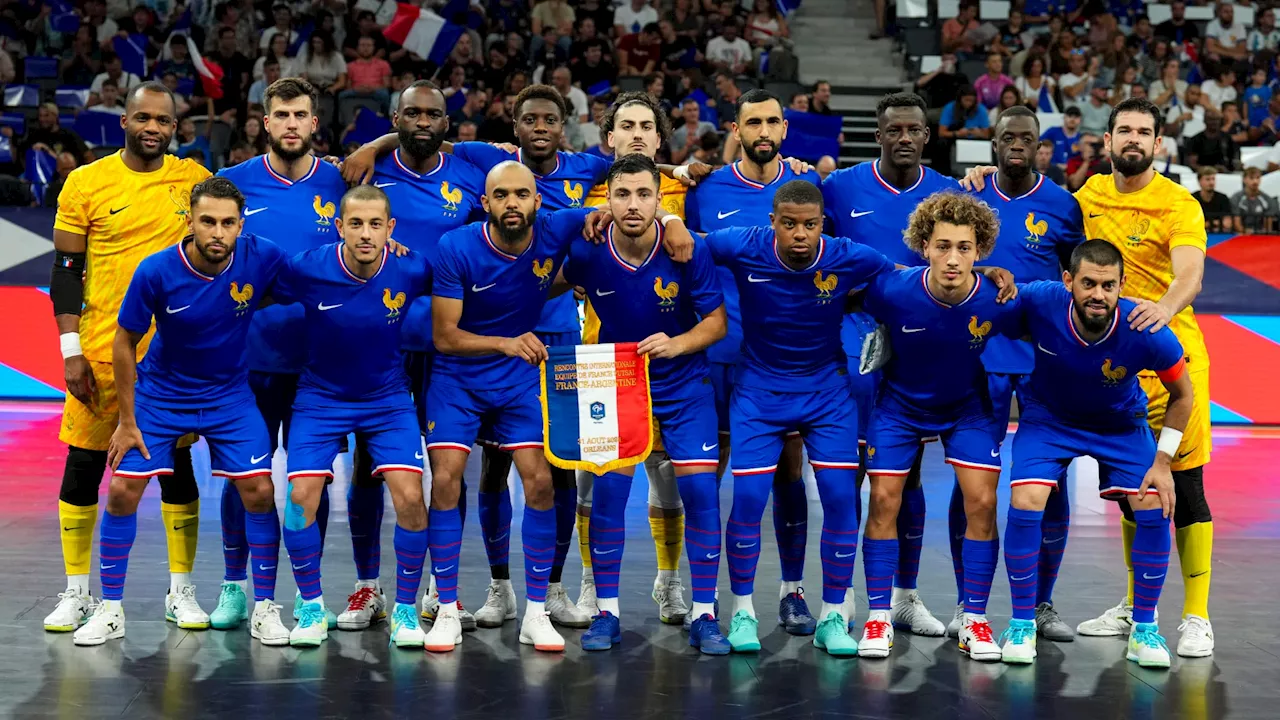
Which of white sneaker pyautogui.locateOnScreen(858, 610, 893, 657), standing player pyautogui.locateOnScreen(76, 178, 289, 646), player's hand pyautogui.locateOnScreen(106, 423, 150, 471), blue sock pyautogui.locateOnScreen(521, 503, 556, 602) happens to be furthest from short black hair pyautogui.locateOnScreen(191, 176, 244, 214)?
white sneaker pyautogui.locateOnScreen(858, 610, 893, 657)

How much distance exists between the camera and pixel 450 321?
5.60 meters

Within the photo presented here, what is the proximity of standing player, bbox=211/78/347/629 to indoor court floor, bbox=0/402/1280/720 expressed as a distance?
503 mm

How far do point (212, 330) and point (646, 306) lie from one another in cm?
177

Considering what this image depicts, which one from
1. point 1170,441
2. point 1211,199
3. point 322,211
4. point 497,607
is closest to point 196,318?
point 322,211

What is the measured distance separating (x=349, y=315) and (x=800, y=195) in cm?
189

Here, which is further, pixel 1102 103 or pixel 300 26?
pixel 300 26

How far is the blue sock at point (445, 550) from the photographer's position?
559 cm

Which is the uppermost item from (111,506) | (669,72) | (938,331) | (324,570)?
(669,72)

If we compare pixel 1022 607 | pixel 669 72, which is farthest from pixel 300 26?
pixel 1022 607

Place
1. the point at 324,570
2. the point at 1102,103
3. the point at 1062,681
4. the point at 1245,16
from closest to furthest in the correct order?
the point at 1062,681, the point at 324,570, the point at 1102,103, the point at 1245,16

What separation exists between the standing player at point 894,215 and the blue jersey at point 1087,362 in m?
0.67

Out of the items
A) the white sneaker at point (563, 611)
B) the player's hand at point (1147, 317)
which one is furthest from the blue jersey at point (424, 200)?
the player's hand at point (1147, 317)

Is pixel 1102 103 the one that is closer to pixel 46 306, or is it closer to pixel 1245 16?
pixel 1245 16

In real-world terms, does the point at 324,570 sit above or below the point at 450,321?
below
